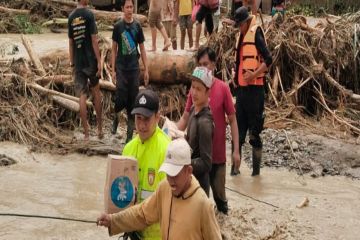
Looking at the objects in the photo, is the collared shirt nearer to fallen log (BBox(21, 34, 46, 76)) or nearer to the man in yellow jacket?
the man in yellow jacket

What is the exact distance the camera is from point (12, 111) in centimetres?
883

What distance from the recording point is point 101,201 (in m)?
6.68

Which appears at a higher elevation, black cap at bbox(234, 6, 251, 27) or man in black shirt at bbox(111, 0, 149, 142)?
black cap at bbox(234, 6, 251, 27)

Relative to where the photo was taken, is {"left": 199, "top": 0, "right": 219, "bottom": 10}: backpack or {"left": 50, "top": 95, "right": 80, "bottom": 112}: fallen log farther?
{"left": 199, "top": 0, "right": 219, "bottom": 10}: backpack

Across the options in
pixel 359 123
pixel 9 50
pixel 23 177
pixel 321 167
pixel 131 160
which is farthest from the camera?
pixel 9 50

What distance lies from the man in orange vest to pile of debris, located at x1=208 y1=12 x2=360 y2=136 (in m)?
Result: 2.65

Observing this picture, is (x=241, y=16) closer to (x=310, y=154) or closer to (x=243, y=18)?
(x=243, y=18)

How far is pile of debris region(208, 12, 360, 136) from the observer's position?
10070mm

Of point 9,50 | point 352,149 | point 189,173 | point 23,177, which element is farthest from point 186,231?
point 9,50

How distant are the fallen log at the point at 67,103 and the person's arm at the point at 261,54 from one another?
305 centimetres

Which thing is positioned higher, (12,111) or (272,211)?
(12,111)

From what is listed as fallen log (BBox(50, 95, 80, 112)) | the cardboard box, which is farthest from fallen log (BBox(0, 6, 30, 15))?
the cardboard box

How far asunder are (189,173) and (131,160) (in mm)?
520

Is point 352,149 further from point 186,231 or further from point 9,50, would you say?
point 9,50
